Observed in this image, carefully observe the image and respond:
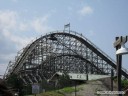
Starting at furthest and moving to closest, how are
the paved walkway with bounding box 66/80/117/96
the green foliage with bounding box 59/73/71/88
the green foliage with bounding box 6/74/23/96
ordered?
the green foliage with bounding box 59/73/71/88, the paved walkway with bounding box 66/80/117/96, the green foliage with bounding box 6/74/23/96

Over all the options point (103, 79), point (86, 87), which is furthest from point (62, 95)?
point (103, 79)

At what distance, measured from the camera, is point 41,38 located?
5541cm

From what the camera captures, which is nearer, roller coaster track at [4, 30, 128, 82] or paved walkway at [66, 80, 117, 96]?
paved walkway at [66, 80, 117, 96]

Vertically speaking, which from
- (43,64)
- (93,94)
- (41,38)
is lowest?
(93,94)

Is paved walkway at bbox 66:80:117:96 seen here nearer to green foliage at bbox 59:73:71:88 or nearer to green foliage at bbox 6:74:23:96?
green foliage at bbox 59:73:71:88

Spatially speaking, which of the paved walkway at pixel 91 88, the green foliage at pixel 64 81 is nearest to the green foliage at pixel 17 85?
the paved walkway at pixel 91 88

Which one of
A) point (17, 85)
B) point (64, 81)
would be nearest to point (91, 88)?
point (64, 81)

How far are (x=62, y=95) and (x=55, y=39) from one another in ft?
94.5

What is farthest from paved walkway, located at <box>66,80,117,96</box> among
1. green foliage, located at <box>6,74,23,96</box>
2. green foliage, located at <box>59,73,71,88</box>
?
green foliage, located at <box>6,74,23,96</box>

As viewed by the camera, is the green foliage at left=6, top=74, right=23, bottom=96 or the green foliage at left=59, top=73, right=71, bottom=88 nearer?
the green foliage at left=6, top=74, right=23, bottom=96

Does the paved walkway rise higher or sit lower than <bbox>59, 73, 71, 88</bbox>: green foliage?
lower

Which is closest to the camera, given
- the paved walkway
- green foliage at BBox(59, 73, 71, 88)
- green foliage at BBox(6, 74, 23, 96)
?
green foliage at BBox(6, 74, 23, 96)

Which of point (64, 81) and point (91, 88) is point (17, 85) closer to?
point (91, 88)

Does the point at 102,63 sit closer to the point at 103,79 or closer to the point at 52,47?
the point at 52,47
